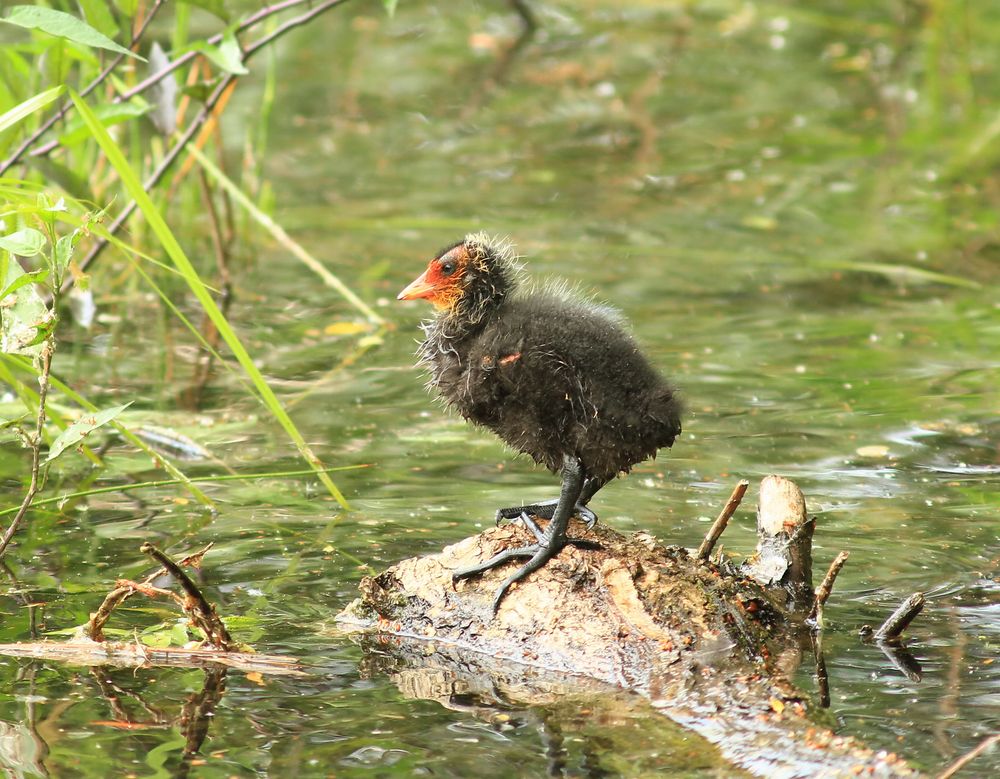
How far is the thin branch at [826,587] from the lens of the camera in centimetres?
392

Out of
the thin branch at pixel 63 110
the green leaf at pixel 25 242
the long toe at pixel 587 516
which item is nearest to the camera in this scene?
the green leaf at pixel 25 242

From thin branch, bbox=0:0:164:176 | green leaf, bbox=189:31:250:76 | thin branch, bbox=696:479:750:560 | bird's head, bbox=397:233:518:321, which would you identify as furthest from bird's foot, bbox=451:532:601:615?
thin branch, bbox=0:0:164:176

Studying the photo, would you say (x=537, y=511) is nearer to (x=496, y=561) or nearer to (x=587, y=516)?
(x=587, y=516)

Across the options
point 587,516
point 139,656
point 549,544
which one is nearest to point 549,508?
point 587,516

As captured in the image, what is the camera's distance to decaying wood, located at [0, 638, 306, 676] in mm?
3918

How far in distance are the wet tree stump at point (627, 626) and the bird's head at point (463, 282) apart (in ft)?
2.25

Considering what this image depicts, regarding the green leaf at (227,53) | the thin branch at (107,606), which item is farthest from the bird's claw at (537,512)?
the green leaf at (227,53)

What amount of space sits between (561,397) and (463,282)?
56 cm

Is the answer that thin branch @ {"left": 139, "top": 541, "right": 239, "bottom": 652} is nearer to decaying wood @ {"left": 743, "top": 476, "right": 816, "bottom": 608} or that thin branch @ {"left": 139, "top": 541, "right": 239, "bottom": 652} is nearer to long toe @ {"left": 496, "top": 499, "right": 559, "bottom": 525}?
long toe @ {"left": 496, "top": 499, "right": 559, "bottom": 525}

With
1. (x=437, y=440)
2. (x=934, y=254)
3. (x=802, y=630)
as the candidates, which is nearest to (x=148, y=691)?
(x=802, y=630)

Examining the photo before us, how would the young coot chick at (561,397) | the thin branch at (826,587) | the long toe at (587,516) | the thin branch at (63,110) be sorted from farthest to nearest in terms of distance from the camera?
the thin branch at (63,110), the long toe at (587,516), the young coot chick at (561,397), the thin branch at (826,587)

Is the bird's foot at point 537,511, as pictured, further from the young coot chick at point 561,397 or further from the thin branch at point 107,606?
the thin branch at point 107,606

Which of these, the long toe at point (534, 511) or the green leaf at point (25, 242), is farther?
the long toe at point (534, 511)

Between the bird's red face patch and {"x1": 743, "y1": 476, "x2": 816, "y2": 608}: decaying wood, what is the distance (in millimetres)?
1108
